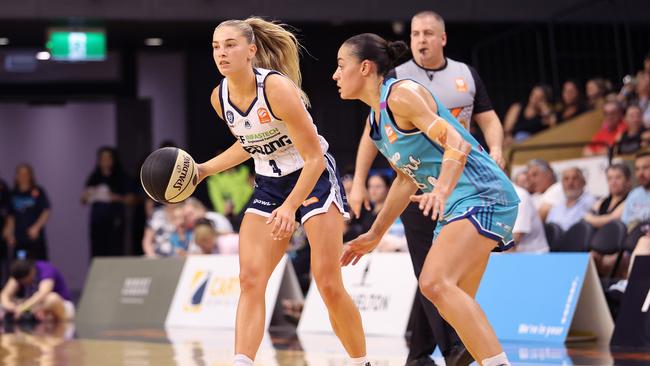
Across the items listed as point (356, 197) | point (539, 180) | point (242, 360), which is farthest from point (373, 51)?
point (539, 180)

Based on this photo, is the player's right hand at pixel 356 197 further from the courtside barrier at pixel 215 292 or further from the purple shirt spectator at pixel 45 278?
the purple shirt spectator at pixel 45 278

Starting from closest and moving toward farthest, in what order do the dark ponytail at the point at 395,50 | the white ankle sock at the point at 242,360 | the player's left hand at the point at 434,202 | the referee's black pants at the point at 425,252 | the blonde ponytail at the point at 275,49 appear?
the player's left hand at the point at 434,202 < the white ankle sock at the point at 242,360 < the dark ponytail at the point at 395,50 < the blonde ponytail at the point at 275,49 < the referee's black pants at the point at 425,252

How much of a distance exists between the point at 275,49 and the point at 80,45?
11.0 metres

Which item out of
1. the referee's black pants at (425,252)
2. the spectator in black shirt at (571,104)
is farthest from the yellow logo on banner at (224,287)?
the spectator in black shirt at (571,104)

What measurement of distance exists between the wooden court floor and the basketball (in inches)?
90.6

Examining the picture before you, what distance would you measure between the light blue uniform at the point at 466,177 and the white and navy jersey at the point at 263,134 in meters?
0.49

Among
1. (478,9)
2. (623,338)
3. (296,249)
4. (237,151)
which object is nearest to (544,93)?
(478,9)

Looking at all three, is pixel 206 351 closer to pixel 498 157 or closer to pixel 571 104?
pixel 498 157

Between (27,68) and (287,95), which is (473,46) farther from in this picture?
(287,95)

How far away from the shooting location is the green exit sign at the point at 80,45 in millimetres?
16031

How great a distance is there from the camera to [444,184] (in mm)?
4539

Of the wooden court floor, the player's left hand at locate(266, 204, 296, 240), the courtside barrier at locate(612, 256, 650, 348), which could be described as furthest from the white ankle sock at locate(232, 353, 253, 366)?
the courtside barrier at locate(612, 256, 650, 348)

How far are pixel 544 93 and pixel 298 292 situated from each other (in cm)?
567

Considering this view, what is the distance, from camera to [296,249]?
11.9 m
